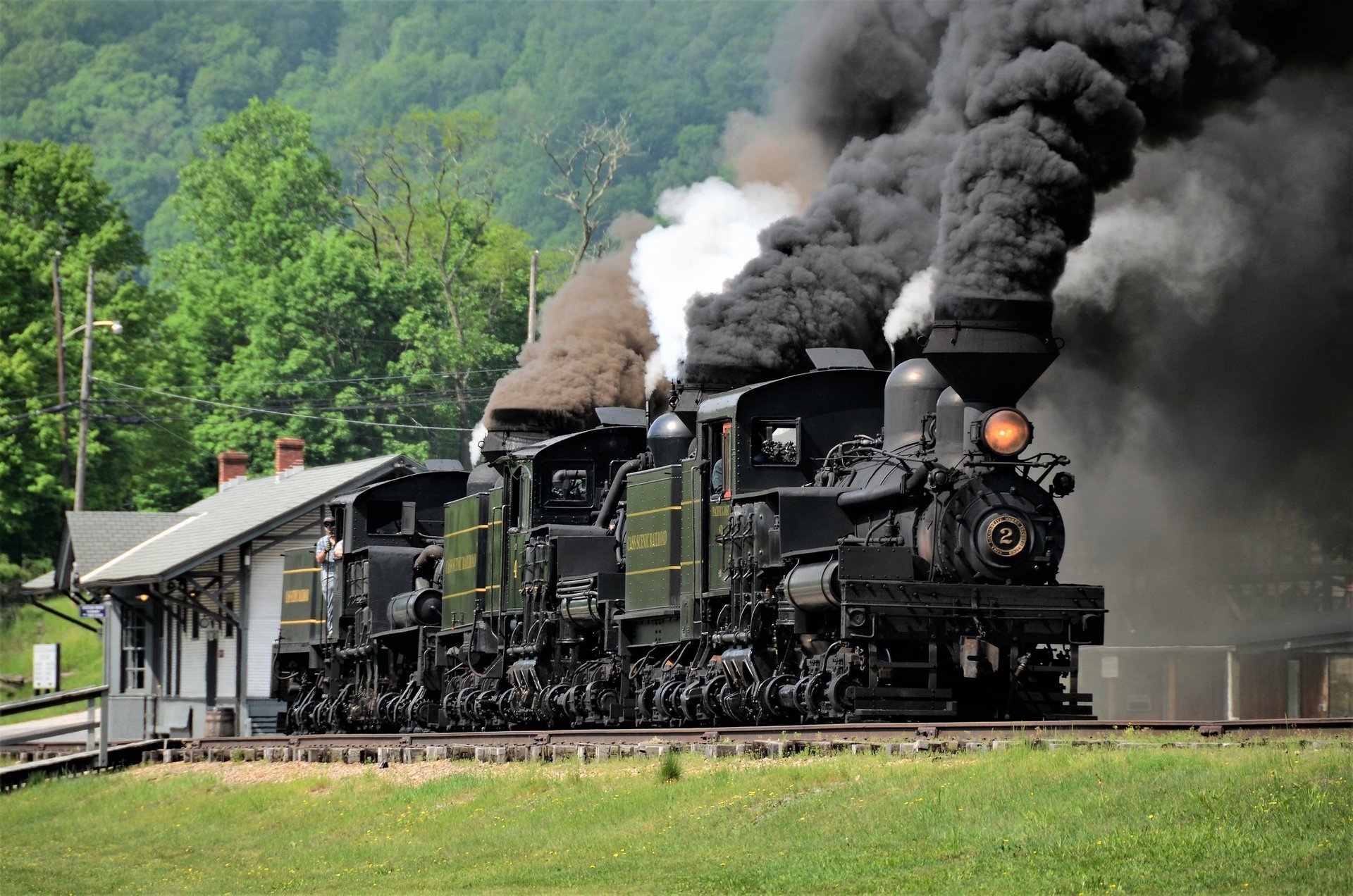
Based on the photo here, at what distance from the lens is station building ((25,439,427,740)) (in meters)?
42.0

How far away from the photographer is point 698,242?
2838 centimetres

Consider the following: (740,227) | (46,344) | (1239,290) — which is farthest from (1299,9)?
(46,344)

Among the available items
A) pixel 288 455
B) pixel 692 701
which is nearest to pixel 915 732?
pixel 692 701

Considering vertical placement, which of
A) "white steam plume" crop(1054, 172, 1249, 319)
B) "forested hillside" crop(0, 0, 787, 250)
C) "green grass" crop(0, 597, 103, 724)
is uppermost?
"forested hillside" crop(0, 0, 787, 250)

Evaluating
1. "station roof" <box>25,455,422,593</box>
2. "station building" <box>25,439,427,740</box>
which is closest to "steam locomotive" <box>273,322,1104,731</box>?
"station roof" <box>25,455,422,593</box>

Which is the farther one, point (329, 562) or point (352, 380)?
point (352, 380)

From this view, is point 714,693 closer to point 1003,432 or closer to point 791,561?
point 791,561

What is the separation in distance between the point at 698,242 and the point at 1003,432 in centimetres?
1070

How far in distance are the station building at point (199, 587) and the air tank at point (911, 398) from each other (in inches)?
854

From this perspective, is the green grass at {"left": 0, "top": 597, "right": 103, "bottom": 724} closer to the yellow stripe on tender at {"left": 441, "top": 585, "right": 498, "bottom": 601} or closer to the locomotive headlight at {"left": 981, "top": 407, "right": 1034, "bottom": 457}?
the yellow stripe on tender at {"left": 441, "top": 585, "right": 498, "bottom": 601}

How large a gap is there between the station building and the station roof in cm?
4

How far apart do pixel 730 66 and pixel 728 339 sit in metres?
163

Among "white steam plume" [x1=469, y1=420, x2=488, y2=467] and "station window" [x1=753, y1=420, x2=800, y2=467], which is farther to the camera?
"white steam plume" [x1=469, y1=420, x2=488, y2=467]

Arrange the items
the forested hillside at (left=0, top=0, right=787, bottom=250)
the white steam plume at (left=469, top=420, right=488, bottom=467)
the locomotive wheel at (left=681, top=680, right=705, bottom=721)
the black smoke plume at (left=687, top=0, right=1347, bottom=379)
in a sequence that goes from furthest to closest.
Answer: the forested hillside at (left=0, top=0, right=787, bottom=250), the white steam plume at (left=469, top=420, right=488, bottom=467), the locomotive wheel at (left=681, top=680, right=705, bottom=721), the black smoke plume at (left=687, top=0, right=1347, bottom=379)
